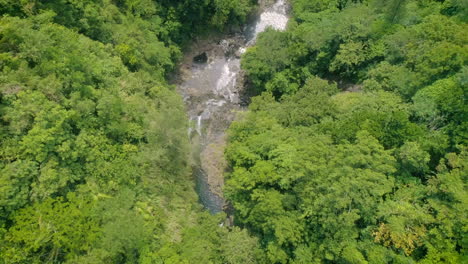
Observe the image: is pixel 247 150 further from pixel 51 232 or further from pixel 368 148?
pixel 51 232

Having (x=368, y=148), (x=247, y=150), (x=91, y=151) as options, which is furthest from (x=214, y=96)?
(x=368, y=148)

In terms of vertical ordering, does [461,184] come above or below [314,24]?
below

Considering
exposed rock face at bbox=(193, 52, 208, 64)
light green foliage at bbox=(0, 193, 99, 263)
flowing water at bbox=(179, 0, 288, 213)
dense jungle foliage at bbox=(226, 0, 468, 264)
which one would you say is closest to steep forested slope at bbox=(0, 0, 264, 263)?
light green foliage at bbox=(0, 193, 99, 263)

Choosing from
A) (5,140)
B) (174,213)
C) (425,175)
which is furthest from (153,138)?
(425,175)

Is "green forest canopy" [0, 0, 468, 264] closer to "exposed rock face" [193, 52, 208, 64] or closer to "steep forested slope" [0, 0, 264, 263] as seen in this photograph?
"steep forested slope" [0, 0, 264, 263]

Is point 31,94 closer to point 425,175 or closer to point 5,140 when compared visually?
point 5,140

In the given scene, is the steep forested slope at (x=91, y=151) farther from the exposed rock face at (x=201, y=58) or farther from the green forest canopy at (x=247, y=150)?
the exposed rock face at (x=201, y=58)

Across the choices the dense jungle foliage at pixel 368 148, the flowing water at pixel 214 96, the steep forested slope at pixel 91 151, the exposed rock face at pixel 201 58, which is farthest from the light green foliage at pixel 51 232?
the exposed rock face at pixel 201 58
